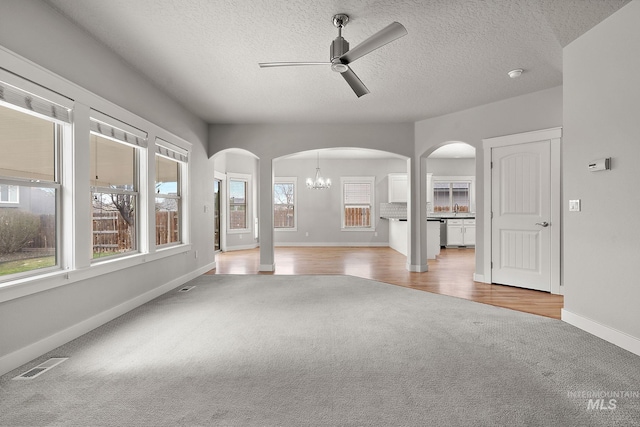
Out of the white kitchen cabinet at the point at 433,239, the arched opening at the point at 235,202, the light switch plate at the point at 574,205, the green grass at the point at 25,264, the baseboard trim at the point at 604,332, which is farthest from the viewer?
the arched opening at the point at 235,202

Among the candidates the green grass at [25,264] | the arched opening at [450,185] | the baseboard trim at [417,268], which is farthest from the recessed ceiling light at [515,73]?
the arched opening at [450,185]

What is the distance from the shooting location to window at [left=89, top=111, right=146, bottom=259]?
10.5 feet

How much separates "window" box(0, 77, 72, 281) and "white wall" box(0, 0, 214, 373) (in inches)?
7.9

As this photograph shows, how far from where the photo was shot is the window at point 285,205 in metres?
10.0

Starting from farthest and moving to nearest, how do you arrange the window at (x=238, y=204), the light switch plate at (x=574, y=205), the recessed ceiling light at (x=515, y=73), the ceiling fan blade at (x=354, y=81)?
the window at (x=238, y=204) → the recessed ceiling light at (x=515, y=73) → the light switch plate at (x=574, y=205) → the ceiling fan blade at (x=354, y=81)

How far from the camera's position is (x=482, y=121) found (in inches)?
196

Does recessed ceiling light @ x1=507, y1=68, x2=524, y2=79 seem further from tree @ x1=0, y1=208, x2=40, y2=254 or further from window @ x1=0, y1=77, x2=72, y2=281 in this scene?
tree @ x1=0, y1=208, x2=40, y2=254

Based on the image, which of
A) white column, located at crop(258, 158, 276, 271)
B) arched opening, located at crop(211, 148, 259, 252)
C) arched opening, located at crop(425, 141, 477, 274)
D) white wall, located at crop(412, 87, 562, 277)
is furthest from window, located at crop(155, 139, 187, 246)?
arched opening, located at crop(425, 141, 477, 274)

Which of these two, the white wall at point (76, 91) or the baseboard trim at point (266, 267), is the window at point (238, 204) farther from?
the white wall at point (76, 91)

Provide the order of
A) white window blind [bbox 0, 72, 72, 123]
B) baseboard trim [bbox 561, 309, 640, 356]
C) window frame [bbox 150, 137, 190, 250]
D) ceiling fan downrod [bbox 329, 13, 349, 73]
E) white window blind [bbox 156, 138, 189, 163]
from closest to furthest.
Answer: white window blind [bbox 0, 72, 72, 123]
baseboard trim [bbox 561, 309, 640, 356]
ceiling fan downrod [bbox 329, 13, 349, 73]
white window blind [bbox 156, 138, 189, 163]
window frame [bbox 150, 137, 190, 250]

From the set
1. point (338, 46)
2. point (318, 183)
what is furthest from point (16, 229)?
point (318, 183)

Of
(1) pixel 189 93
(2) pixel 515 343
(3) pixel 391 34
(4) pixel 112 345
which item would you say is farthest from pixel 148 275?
(2) pixel 515 343

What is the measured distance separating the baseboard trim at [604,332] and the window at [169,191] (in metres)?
4.78

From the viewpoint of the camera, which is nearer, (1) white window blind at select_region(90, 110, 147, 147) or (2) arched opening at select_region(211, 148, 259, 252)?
(1) white window blind at select_region(90, 110, 147, 147)
